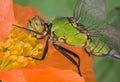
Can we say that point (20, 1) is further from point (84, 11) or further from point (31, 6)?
point (84, 11)

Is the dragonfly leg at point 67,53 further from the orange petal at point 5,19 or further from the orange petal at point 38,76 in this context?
the orange petal at point 5,19

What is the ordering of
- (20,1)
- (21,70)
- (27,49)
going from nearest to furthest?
(21,70) → (27,49) → (20,1)

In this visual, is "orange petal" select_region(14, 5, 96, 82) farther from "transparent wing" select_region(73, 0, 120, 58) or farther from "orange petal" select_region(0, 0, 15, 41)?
"orange petal" select_region(0, 0, 15, 41)

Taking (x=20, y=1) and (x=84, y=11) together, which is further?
(x=20, y=1)

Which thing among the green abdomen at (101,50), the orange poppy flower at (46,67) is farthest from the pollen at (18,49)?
the green abdomen at (101,50)

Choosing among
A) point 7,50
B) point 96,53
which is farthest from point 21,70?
point 96,53

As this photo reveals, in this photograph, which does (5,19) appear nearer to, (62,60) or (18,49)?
(18,49)

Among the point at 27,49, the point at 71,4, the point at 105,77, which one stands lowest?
the point at 105,77

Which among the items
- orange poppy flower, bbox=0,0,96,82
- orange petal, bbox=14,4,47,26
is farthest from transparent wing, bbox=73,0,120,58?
orange petal, bbox=14,4,47,26
